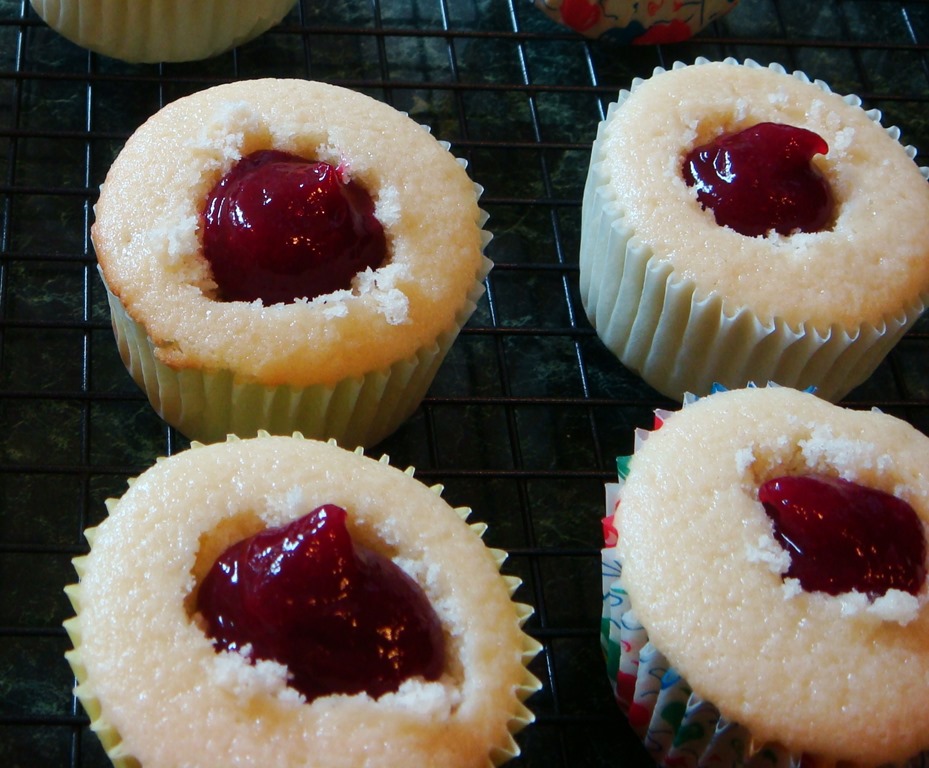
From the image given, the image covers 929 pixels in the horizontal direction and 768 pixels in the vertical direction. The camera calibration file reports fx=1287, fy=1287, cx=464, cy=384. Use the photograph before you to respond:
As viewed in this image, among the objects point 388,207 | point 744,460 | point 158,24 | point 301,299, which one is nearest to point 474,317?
point 388,207

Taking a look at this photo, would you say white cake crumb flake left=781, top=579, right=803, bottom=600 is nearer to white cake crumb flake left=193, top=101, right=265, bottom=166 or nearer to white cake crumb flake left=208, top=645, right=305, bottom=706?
white cake crumb flake left=208, top=645, right=305, bottom=706

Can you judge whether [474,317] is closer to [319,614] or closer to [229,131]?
[229,131]

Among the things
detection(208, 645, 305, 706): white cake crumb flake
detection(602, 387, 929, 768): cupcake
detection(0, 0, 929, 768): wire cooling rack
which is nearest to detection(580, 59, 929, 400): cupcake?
detection(0, 0, 929, 768): wire cooling rack

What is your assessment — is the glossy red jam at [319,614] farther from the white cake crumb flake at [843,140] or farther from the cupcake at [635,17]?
the cupcake at [635,17]

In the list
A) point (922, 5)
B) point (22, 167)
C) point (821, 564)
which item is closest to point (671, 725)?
point (821, 564)

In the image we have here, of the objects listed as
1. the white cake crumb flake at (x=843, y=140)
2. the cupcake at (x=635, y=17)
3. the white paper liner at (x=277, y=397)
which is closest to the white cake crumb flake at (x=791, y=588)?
the white paper liner at (x=277, y=397)

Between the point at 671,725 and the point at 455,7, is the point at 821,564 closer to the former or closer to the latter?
the point at 671,725

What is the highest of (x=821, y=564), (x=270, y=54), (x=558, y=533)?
(x=821, y=564)
